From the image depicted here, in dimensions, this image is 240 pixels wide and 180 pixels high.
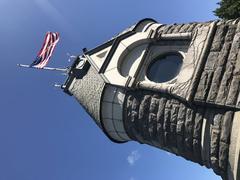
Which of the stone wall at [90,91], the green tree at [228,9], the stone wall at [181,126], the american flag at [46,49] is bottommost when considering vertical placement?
the stone wall at [181,126]

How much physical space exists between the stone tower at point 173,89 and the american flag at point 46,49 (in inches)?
144

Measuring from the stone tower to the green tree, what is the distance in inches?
148

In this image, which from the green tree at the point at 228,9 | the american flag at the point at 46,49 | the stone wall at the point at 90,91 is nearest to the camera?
the stone wall at the point at 90,91

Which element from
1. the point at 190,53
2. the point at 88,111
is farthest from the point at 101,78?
the point at 190,53

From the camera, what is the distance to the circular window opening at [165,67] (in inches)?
426

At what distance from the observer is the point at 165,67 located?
1109 cm

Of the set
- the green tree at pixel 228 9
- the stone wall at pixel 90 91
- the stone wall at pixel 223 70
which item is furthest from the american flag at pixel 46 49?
the stone wall at pixel 223 70

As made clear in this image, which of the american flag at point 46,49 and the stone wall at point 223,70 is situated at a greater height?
the american flag at point 46,49

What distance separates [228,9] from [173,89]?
A: 674 cm

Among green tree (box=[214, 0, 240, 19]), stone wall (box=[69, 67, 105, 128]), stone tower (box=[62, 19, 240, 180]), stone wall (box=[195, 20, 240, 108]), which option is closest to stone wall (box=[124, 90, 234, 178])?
stone tower (box=[62, 19, 240, 180])

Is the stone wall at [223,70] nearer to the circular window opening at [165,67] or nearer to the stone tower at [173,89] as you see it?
the stone tower at [173,89]

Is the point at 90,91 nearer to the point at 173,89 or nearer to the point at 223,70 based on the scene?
the point at 173,89

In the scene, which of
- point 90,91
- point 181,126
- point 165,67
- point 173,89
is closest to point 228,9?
point 165,67

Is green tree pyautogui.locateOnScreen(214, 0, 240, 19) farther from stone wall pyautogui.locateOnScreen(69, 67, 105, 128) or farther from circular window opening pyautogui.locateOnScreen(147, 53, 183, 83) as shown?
stone wall pyautogui.locateOnScreen(69, 67, 105, 128)
